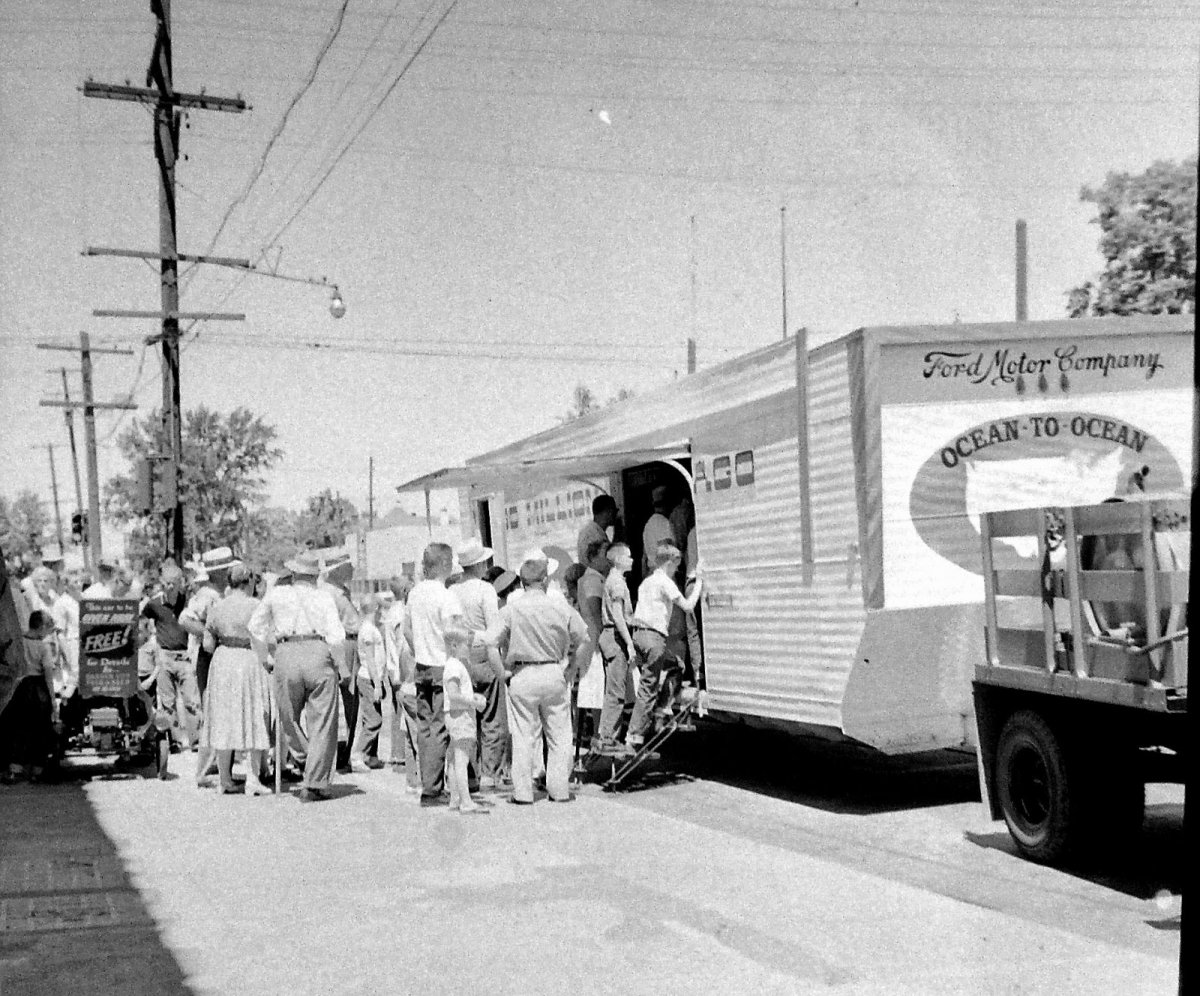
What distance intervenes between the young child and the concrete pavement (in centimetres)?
45

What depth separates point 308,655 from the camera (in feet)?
32.7

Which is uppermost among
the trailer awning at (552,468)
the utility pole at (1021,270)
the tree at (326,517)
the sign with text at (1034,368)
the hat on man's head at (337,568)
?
the utility pole at (1021,270)

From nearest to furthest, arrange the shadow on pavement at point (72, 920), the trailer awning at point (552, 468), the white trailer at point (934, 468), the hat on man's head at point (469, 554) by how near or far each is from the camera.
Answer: the shadow on pavement at point (72, 920)
the white trailer at point (934, 468)
the hat on man's head at point (469, 554)
the trailer awning at point (552, 468)

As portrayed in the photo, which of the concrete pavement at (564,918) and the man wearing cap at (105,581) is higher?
the man wearing cap at (105,581)

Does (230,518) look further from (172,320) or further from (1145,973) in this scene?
(1145,973)

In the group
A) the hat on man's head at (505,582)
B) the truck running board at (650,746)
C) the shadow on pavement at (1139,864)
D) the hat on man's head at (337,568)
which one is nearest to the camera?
the shadow on pavement at (1139,864)

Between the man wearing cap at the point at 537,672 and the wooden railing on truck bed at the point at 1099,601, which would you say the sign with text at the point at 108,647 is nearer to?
the man wearing cap at the point at 537,672

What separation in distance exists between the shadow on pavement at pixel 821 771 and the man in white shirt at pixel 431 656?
1960 millimetres

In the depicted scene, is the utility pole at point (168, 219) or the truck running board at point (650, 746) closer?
the truck running board at point (650, 746)

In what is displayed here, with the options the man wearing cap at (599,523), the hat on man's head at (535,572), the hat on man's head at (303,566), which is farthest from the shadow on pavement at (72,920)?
the man wearing cap at (599,523)

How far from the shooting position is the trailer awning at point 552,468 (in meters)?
11.3

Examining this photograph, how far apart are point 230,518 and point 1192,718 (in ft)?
164

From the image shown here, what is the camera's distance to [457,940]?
228 inches

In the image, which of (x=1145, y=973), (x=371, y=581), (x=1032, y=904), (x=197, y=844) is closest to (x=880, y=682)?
(x=1032, y=904)
